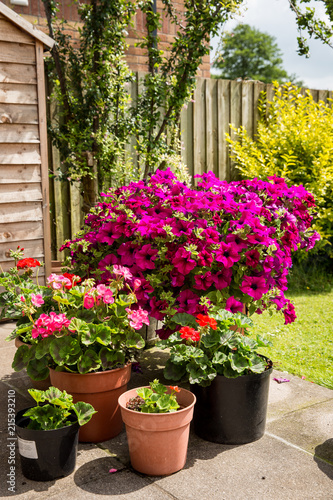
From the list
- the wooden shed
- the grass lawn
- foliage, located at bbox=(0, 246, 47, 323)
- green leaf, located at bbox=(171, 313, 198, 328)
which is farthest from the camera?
the wooden shed

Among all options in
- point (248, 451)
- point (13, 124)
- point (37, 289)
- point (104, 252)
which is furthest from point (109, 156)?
point (248, 451)

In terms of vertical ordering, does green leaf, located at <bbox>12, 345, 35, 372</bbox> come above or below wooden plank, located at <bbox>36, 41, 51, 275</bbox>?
below

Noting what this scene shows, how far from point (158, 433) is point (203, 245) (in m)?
1.01

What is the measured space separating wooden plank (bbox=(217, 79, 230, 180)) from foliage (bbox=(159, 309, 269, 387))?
413 centimetres

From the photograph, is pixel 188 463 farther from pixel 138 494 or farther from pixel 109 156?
pixel 109 156

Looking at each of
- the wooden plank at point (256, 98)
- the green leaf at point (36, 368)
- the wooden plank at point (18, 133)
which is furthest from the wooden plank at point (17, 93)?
the wooden plank at point (256, 98)

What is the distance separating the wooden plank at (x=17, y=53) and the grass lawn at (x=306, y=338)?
283 centimetres

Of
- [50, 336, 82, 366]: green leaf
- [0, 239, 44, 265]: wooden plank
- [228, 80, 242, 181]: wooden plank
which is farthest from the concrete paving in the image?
[228, 80, 242, 181]: wooden plank

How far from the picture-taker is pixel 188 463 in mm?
2311

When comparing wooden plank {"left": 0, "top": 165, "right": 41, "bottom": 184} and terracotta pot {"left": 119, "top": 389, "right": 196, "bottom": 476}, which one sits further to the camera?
wooden plank {"left": 0, "top": 165, "right": 41, "bottom": 184}

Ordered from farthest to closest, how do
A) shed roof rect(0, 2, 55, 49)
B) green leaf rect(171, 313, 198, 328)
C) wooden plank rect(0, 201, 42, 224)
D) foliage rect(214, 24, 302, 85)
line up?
1. foliage rect(214, 24, 302, 85)
2. wooden plank rect(0, 201, 42, 224)
3. shed roof rect(0, 2, 55, 49)
4. green leaf rect(171, 313, 198, 328)

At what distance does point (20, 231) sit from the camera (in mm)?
4371

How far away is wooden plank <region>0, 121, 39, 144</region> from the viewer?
13.8ft

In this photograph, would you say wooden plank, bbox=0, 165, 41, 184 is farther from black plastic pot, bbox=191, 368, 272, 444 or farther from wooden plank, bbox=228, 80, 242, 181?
wooden plank, bbox=228, 80, 242, 181
